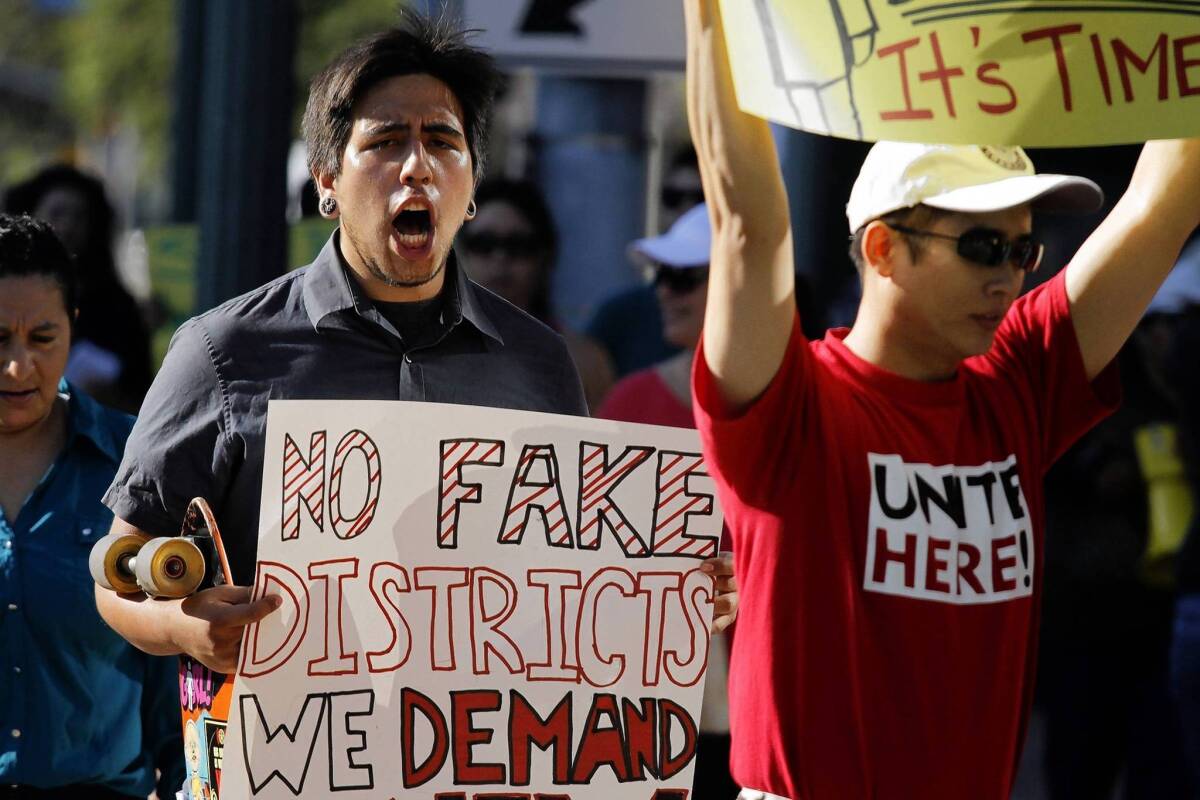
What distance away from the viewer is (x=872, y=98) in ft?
9.76

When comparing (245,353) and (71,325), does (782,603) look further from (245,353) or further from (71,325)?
(71,325)

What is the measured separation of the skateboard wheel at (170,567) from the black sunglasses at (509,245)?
3.66m

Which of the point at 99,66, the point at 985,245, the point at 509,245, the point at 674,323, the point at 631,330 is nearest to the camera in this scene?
the point at 985,245

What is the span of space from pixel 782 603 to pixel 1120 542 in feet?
13.4

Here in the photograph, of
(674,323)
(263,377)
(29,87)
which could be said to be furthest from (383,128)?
(29,87)

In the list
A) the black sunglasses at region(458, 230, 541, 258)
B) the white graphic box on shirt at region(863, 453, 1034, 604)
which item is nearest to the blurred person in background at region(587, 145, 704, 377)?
the black sunglasses at region(458, 230, 541, 258)

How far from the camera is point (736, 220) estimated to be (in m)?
3.04

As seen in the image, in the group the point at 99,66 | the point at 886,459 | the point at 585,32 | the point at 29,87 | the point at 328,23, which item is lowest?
the point at 886,459

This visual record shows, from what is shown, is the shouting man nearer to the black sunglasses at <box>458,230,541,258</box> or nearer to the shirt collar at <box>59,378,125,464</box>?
the shirt collar at <box>59,378,125,464</box>

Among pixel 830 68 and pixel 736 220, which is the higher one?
pixel 830 68

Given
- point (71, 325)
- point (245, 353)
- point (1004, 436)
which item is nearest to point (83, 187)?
point (71, 325)

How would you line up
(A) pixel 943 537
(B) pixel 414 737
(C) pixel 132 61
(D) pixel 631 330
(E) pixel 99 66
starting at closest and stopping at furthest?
(A) pixel 943 537 → (B) pixel 414 737 → (D) pixel 631 330 → (C) pixel 132 61 → (E) pixel 99 66

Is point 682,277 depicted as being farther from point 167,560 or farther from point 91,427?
point 167,560

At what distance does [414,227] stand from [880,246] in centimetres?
73
